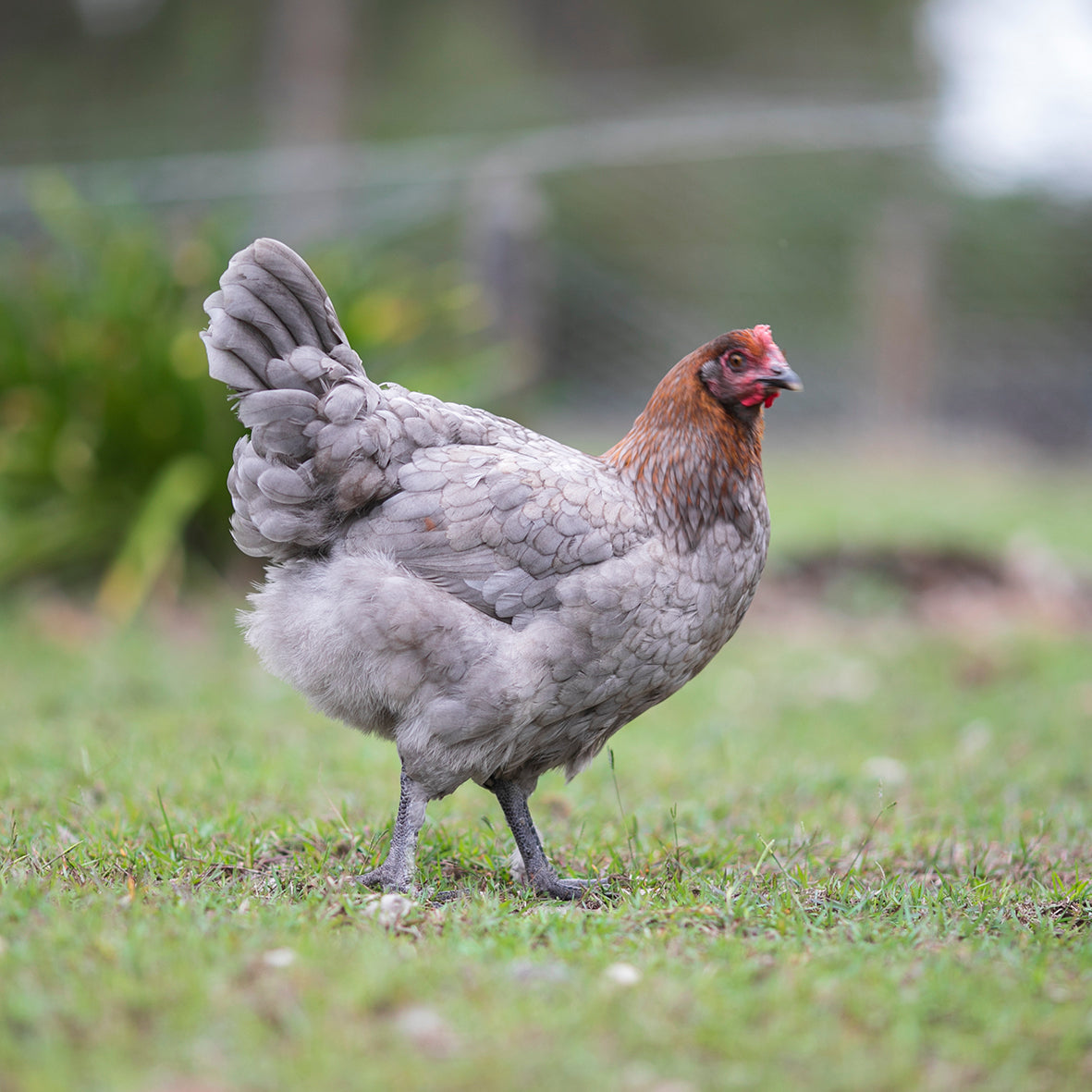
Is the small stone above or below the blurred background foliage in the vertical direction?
below

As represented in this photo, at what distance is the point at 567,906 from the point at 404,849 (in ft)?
1.52

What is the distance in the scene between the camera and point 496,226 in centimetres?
788

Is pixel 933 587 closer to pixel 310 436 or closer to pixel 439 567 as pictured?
pixel 439 567

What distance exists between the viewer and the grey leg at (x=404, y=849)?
294 centimetres

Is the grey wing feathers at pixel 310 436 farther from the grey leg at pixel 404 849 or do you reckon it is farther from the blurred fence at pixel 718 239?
the blurred fence at pixel 718 239

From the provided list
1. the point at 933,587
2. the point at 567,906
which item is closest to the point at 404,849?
the point at 567,906

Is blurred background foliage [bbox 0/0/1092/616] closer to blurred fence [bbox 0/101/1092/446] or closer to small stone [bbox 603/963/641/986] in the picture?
blurred fence [bbox 0/101/1092/446]

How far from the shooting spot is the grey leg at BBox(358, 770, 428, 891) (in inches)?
116

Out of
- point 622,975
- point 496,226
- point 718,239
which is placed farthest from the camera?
point 718,239

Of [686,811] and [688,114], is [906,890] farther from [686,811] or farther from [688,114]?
[688,114]

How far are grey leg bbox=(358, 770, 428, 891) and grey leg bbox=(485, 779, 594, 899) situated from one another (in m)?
0.27

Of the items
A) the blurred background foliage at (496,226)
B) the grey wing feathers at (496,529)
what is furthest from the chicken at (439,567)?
the blurred background foliage at (496,226)

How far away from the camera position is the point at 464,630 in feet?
9.58

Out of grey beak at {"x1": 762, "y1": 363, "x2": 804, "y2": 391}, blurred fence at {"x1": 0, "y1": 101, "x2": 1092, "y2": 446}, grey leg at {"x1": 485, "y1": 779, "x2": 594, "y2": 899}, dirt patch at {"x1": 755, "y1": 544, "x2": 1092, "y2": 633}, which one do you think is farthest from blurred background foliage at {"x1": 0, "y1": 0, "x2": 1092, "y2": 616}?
grey beak at {"x1": 762, "y1": 363, "x2": 804, "y2": 391}
